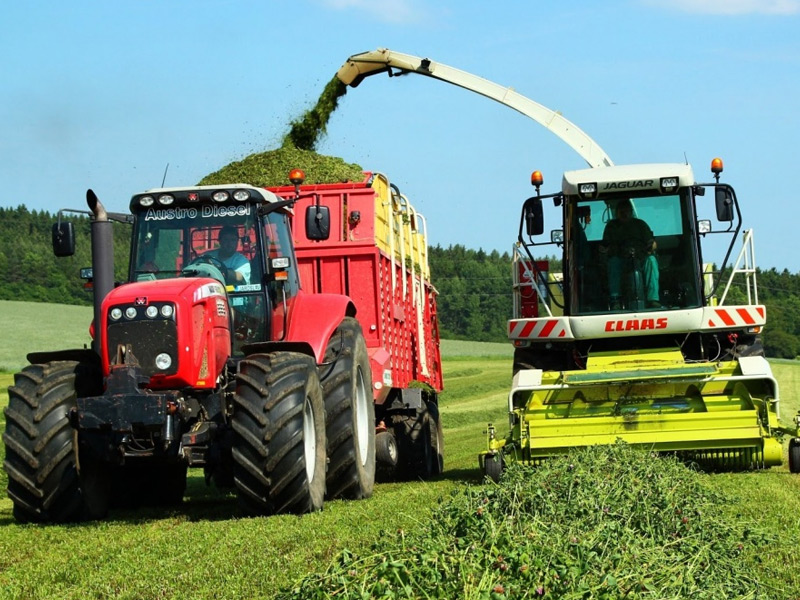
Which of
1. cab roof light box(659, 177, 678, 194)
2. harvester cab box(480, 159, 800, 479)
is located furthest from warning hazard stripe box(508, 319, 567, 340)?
cab roof light box(659, 177, 678, 194)

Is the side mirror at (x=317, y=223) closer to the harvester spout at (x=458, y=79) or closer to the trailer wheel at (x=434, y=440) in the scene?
the trailer wheel at (x=434, y=440)

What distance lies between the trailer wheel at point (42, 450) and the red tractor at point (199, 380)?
11 mm

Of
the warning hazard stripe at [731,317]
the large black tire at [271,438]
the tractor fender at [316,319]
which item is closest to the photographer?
the large black tire at [271,438]

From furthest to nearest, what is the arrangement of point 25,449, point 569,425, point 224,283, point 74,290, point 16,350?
point 74,290 < point 16,350 < point 569,425 < point 224,283 < point 25,449

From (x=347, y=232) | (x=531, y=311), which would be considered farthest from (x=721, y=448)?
(x=347, y=232)

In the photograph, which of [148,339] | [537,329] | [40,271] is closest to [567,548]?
[148,339]

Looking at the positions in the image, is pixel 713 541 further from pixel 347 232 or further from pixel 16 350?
pixel 16 350

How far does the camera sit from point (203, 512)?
1014cm

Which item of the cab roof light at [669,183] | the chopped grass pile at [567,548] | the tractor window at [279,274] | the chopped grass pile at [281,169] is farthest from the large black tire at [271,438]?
the chopped grass pile at [281,169]

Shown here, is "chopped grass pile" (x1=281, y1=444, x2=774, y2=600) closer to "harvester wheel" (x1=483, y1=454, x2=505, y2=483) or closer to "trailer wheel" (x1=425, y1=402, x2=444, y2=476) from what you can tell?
"harvester wheel" (x1=483, y1=454, x2=505, y2=483)

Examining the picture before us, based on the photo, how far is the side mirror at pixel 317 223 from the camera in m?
10.1

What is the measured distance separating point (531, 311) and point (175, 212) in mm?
4469

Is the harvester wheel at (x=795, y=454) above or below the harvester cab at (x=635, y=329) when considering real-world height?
below

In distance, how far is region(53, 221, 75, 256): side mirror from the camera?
945 centimetres
